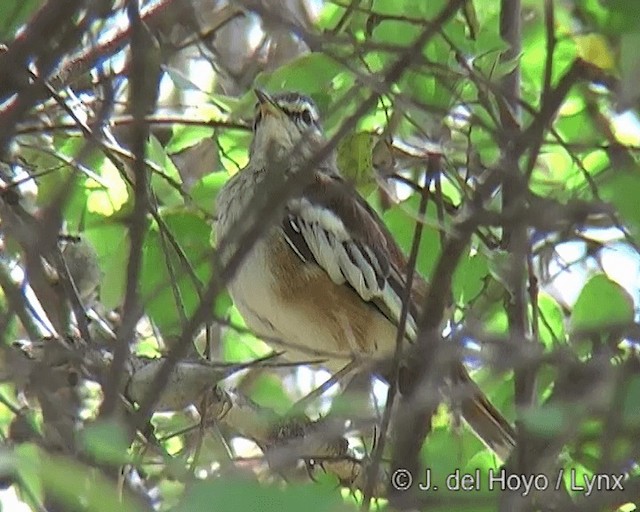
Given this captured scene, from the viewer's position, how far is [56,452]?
1.81 metres

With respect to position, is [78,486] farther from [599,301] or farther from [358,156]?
[358,156]

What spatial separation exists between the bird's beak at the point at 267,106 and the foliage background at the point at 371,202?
114mm

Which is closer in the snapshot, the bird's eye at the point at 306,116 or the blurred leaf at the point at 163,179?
the blurred leaf at the point at 163,179

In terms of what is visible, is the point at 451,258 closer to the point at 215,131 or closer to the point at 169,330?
the point at 169,330

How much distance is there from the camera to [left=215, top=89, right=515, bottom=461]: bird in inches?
146

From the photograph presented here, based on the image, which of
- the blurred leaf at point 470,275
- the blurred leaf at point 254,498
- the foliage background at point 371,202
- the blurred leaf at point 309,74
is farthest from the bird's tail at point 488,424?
the blurred leaf at point 254,498

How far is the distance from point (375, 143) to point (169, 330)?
695mm

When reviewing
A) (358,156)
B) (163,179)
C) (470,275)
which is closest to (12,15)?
(358,156)

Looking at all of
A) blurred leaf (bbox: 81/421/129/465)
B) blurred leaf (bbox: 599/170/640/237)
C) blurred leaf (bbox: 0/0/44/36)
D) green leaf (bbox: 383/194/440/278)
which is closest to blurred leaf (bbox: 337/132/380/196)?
green leaf (bbox: 383/194/440/278)

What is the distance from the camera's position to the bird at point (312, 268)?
3709 mm

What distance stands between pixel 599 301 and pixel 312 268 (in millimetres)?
1485

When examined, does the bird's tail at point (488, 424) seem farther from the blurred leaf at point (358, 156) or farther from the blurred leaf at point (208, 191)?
the blurred leaf at point (208, 191)

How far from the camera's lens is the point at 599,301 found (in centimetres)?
245

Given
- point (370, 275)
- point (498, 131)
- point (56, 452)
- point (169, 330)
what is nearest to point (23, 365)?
point (56, 452)
